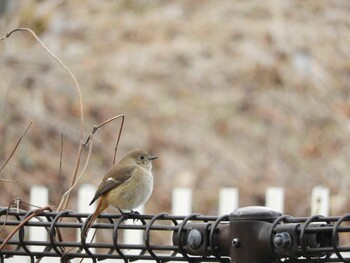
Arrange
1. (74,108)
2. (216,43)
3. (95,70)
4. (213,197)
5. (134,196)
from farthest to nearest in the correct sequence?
(216,43), (95,70), (74,108), (213,197), (134,196)

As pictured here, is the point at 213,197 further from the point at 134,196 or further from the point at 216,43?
the point at 134,196

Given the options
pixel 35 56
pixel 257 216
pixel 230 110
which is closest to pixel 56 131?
pixel 35 56

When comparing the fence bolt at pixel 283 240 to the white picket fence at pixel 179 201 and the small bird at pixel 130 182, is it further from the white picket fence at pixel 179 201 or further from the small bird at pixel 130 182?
the white picket fence at pixel 179 201

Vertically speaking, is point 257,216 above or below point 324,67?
below

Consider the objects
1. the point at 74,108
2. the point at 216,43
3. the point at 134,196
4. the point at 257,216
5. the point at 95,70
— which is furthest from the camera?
the point at 216,43

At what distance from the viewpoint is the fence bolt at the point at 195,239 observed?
4.41 ft

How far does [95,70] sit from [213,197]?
5.36 ft

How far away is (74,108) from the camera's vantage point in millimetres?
6930

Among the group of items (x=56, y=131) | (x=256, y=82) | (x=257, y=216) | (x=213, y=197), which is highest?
(x=256, y=82)

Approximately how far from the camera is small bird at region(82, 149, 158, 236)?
2.88 meters

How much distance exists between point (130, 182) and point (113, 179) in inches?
7.2

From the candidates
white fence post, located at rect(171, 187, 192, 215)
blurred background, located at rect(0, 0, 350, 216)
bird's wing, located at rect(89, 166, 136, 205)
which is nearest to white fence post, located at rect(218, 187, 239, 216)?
white fence post, located at rect(171, 187, 192, 215)

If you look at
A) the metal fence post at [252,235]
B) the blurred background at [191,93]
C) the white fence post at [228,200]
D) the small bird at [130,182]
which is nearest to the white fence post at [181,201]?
the white fence post at [228,200]

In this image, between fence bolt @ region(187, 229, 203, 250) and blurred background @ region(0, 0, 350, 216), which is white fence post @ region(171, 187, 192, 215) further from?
fence bolt @ region(187, 229, 203, 250)
